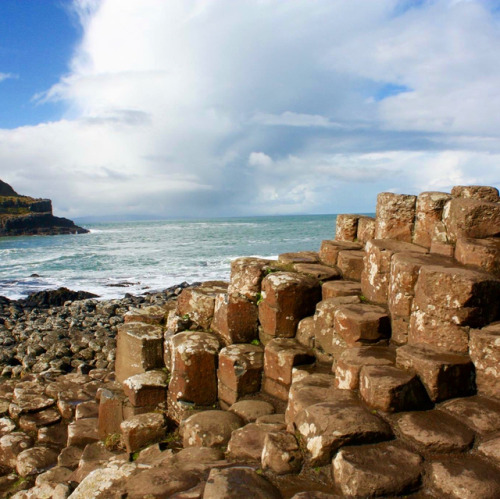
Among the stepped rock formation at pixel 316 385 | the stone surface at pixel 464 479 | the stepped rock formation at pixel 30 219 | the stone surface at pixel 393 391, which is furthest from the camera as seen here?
the stepped rock formation at pixel 30 219

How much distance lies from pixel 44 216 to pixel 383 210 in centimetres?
10828

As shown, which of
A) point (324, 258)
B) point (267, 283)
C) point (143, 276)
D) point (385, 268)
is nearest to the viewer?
point (385, 268)

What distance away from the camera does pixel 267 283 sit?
7082mm

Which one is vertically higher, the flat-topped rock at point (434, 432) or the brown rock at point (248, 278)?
the brown rock at point (248, 278)

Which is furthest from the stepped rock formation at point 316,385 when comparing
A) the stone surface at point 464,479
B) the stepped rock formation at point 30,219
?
the stepped rock formation at point 30,219

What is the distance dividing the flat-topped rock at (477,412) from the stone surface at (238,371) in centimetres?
287

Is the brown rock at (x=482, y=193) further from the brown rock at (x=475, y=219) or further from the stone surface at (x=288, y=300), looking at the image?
the stone surface at (x=288, y=300)

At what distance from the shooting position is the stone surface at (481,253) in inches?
207

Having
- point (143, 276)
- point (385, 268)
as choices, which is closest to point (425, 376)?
point (385, 268)

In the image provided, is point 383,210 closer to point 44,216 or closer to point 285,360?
point 285,360

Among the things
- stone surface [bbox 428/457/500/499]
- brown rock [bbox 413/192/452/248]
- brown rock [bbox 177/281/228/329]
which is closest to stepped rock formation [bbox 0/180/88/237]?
brown rock [bbox 177/281/228/329]

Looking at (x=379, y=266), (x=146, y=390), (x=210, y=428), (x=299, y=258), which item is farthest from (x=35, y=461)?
(x=379, y=266)

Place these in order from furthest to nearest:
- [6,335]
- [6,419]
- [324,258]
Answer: [6,335] → [6,419] → [324,258]

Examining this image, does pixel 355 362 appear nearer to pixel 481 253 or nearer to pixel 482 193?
pixel 481 253
